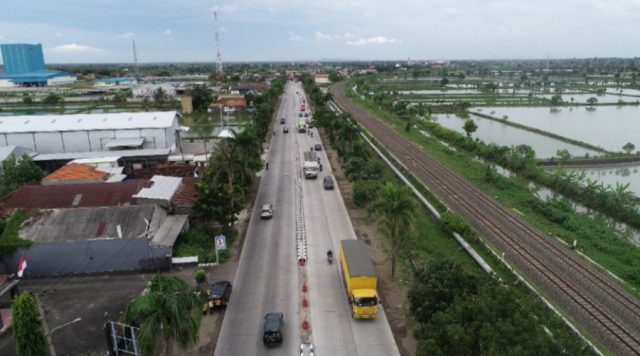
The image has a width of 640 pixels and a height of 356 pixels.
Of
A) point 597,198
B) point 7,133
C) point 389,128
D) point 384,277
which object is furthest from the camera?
point 389,128

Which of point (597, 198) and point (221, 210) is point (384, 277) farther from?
point (597, 198)

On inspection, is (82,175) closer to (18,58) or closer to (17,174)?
(17,174)

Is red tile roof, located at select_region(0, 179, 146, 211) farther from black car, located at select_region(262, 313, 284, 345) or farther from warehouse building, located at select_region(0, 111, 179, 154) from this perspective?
warehouse building, located at select_region(0, 111, 179, 154)

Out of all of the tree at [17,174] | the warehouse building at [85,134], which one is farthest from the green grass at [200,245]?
the warehouse building at [85,134]

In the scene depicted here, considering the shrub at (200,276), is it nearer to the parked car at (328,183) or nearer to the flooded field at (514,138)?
the parked car at (328,183)

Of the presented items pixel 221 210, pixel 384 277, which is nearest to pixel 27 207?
pixel 221 210

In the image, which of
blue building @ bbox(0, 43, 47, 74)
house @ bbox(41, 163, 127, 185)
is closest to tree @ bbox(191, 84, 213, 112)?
house @ bbox(41, 163, 127, 185)
